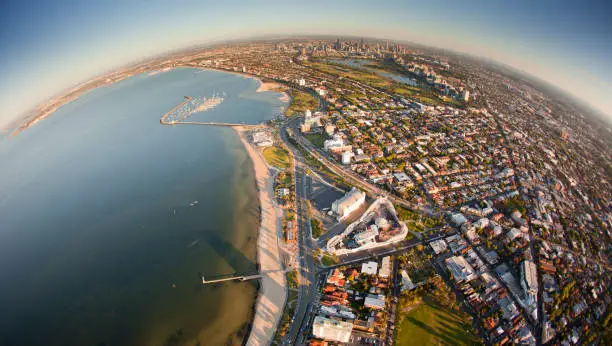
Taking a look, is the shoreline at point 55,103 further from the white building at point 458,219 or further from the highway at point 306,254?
the white building at point 458,219

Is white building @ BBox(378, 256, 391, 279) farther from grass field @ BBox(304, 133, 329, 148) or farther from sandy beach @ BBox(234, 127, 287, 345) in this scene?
grass field @ BBox(304, 133, 329, 148)

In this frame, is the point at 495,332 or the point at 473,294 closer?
the point at 495,332

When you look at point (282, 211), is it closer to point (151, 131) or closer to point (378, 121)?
point (378, 121)

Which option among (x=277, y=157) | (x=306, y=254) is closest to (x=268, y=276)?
(x=306, y=254)

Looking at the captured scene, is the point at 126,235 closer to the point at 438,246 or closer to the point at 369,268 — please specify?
the point at 369,268

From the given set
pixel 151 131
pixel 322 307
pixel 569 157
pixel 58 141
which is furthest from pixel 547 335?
pixel 58 141

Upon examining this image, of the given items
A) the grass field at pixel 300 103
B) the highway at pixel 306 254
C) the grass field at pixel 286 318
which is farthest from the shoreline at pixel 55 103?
the grass field at pixel 286 318
